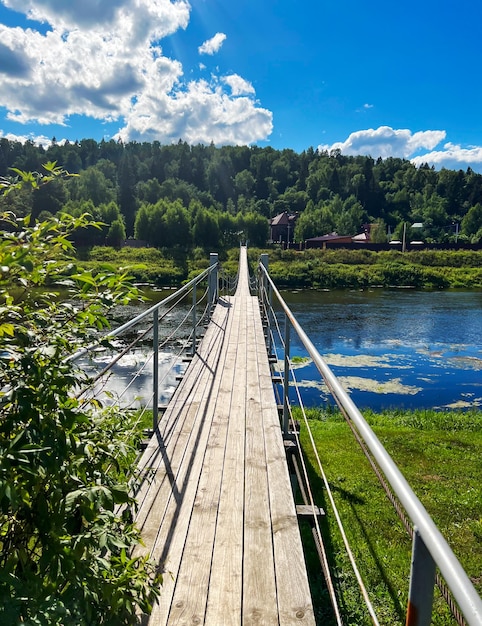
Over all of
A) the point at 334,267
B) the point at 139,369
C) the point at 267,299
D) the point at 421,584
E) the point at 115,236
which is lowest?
the point at 139,369

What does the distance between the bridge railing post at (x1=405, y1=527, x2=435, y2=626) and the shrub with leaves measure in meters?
0.66

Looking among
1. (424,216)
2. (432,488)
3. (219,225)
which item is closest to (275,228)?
(219,225)

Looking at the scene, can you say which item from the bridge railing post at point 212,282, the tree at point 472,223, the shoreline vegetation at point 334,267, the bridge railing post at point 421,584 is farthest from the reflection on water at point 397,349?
the tree at point 472,223

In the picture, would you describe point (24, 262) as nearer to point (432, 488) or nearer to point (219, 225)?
point (432, 488)

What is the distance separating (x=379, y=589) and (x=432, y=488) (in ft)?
6.18

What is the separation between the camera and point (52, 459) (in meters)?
0.98

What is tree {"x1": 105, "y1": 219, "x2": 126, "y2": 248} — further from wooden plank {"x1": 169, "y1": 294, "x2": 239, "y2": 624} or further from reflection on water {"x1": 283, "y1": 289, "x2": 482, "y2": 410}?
wooden plank {"x1": 169, "y1": 294, "x2": 239, "y2": 624}

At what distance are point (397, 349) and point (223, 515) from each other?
12333 mm

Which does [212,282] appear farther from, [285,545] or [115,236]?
[115,236]

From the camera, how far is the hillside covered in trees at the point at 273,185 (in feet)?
238

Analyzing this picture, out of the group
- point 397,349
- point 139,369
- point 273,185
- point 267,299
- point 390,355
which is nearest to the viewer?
point 267,299

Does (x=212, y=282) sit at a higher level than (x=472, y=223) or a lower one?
lower

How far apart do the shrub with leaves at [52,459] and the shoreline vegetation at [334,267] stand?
92.2ft

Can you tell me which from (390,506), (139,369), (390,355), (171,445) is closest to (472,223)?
(390,355)
